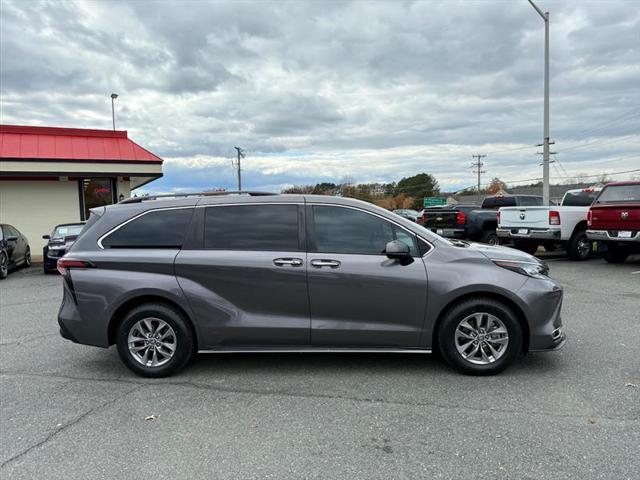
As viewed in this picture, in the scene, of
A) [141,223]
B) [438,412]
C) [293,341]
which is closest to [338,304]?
[293,341]

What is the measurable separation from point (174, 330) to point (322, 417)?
1.71 m

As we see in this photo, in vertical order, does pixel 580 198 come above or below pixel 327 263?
above

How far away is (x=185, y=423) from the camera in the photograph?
3.72 meters

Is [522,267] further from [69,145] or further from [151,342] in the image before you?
[69,145]

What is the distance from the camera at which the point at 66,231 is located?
13.2 meters

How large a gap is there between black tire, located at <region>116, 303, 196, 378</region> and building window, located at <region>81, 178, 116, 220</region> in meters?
15.1

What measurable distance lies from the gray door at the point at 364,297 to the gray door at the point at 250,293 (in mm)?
141

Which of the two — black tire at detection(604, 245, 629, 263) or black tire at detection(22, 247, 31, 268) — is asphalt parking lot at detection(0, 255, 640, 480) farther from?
black tire at detection(22, 247, 31, 268)

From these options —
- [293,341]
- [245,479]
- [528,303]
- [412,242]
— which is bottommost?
[245,479]

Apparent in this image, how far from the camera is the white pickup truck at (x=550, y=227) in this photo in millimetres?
12500

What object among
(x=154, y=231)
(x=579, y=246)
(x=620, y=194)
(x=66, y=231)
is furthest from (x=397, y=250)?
(x=66, y=231)

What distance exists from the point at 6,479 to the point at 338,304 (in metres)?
2.74

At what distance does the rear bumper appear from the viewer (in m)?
10.7

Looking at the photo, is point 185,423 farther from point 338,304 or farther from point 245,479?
point 338,304
